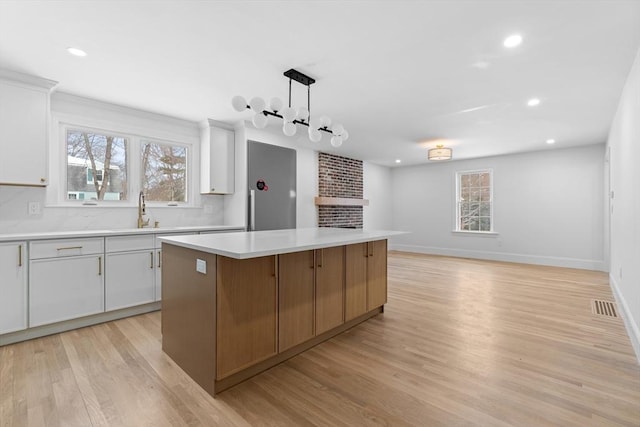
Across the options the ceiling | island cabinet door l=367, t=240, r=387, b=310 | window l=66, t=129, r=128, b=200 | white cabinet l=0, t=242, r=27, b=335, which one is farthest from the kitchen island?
window l=66, t=129, r=128, b=200

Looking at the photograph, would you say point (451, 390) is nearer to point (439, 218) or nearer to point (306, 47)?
point (306, 47)

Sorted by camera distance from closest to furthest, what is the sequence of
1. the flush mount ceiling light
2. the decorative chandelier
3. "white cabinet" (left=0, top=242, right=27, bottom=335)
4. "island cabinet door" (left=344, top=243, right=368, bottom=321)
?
the decorative chandelier → "white cabinet" (left=0, top=242, right=27, bottom=335) → "island cabinet door" (left=344, top=243, right=368, bottom=321) → the flush mount ceiling light

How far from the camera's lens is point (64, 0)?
1874 millimetres

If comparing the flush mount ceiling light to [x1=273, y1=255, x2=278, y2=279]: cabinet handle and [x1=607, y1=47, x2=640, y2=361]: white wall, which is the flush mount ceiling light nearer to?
[x1=607, y1=47, x2=640, y2=361]: white wall

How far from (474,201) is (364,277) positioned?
5.40 meters

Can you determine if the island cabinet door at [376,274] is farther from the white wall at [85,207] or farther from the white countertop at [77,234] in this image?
the white wall at [85,207]

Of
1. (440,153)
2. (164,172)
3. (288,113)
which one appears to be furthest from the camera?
(440,153)

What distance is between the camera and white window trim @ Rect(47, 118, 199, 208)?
3.32 metres

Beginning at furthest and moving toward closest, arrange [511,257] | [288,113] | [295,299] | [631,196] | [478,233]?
[478,233]
[511,257]
[631,196]
[288,113]
[295,299]

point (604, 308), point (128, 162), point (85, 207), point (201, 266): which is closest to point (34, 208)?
point (85, 207)

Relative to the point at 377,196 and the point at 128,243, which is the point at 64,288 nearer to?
the point at 128,243

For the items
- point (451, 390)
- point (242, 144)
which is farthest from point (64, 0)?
point (451, 390)

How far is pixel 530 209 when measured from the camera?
21.0ft

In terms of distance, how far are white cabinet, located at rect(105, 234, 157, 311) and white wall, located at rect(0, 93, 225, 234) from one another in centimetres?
66
